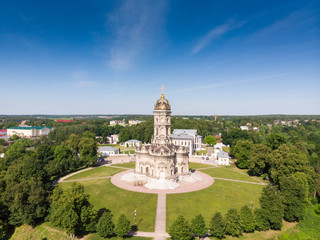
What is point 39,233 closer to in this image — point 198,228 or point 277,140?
point 198,228

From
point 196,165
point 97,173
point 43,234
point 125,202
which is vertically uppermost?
point 125,202

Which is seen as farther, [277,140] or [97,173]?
[277,140]

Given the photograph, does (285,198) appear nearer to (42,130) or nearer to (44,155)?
(44,155)

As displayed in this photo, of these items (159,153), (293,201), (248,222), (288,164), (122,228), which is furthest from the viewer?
(159,153)

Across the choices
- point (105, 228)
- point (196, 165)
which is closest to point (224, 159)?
point (196, 165)

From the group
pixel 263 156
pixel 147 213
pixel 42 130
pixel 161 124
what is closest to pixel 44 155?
pixel 161 124

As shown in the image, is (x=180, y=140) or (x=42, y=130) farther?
(x=42, y=130)

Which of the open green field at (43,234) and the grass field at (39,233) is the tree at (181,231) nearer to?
the open green field at (43,234)
